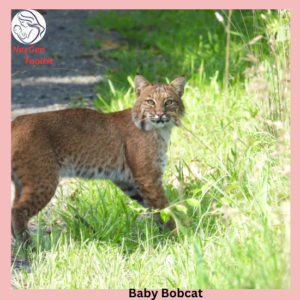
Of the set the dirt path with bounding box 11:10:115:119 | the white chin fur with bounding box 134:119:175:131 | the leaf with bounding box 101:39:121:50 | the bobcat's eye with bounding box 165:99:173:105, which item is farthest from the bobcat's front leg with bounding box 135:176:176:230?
the leaf with bounding box 101:39:121:50

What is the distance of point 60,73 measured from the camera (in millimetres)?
10070

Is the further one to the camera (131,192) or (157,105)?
(131,192)

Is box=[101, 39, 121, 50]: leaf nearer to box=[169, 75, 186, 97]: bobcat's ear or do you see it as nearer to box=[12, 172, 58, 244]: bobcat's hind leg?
box=[169, 75, 186, 97]: bobcat's ear

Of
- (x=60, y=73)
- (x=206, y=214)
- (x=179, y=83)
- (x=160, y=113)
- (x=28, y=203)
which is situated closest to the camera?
(x=28, y=203)

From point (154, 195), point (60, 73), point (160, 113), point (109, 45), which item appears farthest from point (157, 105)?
point (109, 45)

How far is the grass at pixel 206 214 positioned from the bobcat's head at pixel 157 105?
1.45 ft

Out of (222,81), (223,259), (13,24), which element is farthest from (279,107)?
(222,81)

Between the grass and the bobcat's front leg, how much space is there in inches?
5.3

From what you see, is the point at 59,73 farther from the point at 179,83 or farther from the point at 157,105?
the point at 157,105

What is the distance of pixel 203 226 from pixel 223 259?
3.10 feet

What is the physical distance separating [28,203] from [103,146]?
0.93m

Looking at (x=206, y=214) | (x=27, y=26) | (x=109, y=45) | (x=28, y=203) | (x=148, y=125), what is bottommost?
(x=206, y=214)

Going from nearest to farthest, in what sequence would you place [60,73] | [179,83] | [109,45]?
1. [179,83]
2. [60,73]
3. [109,45]

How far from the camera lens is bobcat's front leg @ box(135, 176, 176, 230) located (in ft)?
16.7
